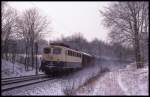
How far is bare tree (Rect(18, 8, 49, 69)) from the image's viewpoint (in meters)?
48.3

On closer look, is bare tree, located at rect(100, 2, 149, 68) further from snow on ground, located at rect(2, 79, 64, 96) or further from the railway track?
snow on ground, located at rect(2, 79, 64, 96)

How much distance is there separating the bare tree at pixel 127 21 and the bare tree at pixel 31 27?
1502 centimetres

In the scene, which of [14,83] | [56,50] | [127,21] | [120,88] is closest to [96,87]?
[120,88]

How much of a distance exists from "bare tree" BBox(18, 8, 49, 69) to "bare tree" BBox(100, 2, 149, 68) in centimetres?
1502

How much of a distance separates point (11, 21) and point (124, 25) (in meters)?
18.5

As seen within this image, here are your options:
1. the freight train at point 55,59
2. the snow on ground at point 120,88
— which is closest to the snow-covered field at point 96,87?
the snow on ground at point 120,88

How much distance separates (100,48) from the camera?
267 ft

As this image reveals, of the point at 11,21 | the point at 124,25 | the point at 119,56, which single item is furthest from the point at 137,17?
the point at 119,56

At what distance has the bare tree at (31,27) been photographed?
159 feet

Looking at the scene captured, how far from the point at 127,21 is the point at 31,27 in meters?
19.0

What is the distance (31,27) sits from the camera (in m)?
49.6

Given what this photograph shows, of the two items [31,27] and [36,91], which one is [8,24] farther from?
[36,91]

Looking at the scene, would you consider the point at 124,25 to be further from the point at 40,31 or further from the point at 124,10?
the point at 40,31

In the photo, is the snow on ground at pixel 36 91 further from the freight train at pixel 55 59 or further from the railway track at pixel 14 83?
the freight train at pixel 55 59
